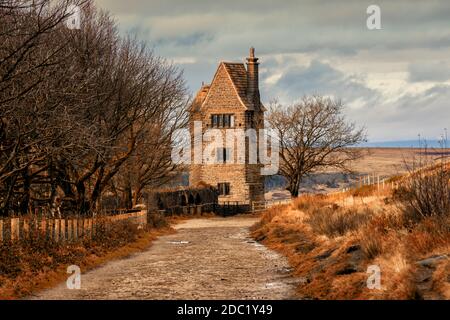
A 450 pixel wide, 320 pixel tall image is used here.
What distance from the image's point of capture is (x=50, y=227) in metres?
19.9

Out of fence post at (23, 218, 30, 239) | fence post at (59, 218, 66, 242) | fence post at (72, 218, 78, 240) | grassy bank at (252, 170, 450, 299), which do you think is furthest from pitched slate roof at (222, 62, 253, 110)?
fence post at (23, 218, 30, 239)

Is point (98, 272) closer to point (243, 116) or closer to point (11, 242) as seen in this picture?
point (11, 242)

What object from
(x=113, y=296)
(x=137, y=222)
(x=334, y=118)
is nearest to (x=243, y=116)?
(x=334, y=118)

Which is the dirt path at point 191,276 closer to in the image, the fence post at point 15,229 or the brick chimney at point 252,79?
the fence post at point 15,229

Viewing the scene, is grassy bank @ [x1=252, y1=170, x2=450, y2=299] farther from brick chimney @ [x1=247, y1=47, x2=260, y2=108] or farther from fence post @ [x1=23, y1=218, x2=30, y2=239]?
brick chimney @ [x1=247, y1=47, x2=260, y2=108]

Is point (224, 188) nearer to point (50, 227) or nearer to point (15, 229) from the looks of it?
point (50, 227)

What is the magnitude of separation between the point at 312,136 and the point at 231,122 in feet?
25.4

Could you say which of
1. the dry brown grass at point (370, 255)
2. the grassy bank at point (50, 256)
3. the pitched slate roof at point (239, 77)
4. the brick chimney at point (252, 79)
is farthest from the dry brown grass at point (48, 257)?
the brick chimney at point (252, 79)

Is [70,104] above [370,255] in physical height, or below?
above

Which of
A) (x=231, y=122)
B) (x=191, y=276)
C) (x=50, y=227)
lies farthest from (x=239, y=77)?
(x=191, y=276)

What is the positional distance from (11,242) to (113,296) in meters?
5.08

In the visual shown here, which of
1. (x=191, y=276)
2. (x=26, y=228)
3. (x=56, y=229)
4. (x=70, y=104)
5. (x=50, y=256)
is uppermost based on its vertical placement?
(x=70, y=104)

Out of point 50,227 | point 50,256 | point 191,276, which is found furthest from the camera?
point 50,227
